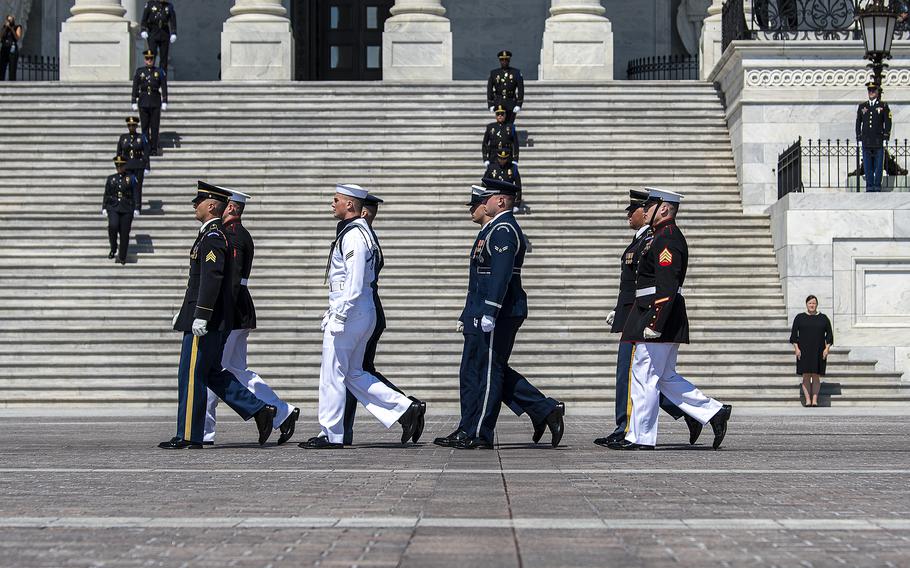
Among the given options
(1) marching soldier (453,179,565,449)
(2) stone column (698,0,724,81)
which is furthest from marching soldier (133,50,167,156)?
(1) marching soldier (453,179,565,449)

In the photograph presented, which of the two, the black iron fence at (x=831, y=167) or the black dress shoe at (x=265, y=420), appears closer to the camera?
the black dress shoe at (x=265, y=420)

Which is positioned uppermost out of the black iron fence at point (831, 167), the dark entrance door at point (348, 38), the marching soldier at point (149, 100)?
the dark entrance door at point (348, 38)

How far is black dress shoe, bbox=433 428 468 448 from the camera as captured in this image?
11.7 metres

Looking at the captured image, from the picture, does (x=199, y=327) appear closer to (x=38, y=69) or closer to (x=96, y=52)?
(x=96, y=52)

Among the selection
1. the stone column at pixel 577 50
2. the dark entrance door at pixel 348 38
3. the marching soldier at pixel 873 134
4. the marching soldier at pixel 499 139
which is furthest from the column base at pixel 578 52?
the marching soldier at pixel 873 134

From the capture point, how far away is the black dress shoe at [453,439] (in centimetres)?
1166

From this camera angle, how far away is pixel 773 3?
28875 mm

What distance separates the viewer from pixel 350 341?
11656 millimetres

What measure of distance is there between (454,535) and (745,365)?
1439 centimetres

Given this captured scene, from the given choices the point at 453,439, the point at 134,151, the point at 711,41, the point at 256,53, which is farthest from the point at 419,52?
the point at 453,439

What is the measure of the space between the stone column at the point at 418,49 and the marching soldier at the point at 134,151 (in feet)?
24.6

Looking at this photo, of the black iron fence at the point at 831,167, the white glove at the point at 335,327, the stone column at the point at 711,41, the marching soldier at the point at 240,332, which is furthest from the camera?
the stone column at the point at 711,41

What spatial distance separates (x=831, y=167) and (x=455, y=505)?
1943cm

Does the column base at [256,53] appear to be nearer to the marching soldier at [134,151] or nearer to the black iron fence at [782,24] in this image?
the marching soldier at [134,151]
